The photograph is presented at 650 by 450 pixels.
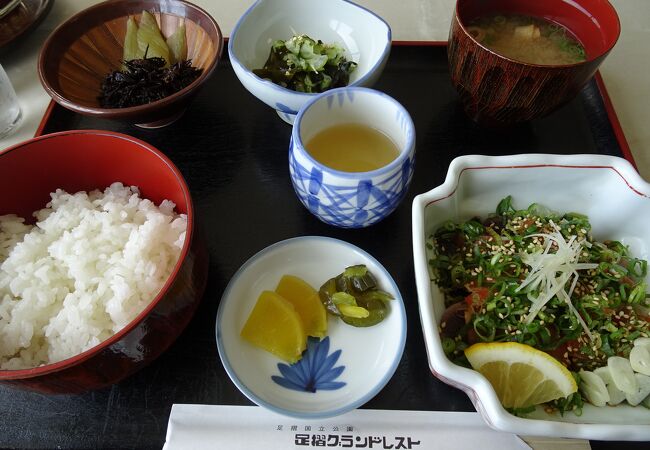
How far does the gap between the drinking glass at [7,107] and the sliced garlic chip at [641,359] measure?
212 cm

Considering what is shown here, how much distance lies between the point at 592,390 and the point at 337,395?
1.90 ft

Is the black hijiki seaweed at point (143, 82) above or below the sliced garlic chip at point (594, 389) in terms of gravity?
above

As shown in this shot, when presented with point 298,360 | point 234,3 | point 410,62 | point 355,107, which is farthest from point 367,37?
point 298,360

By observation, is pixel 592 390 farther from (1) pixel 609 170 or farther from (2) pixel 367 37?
(2) pixel 367 37

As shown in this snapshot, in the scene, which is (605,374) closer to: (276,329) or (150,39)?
(276,329)

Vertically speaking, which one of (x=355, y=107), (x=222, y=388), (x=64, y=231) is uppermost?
(x=355, y=107)

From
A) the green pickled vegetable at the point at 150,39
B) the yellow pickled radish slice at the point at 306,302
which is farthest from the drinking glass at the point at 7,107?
the yellow pickled radish slice at the point at 306,302

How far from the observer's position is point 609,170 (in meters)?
1.24

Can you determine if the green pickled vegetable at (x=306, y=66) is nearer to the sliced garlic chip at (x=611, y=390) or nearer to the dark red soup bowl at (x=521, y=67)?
the dark red soup bowl at (x=521, y=67)

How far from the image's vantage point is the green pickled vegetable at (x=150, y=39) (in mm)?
1648

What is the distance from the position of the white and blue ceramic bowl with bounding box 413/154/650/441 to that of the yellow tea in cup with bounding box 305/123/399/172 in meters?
0.23

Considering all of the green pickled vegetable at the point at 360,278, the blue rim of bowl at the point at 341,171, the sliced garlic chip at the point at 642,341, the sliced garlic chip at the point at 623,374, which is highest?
the blue rim of bowl at the point at 341,171

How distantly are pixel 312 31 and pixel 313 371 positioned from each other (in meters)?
1.26

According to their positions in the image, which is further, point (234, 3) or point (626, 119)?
point (234, 3)
